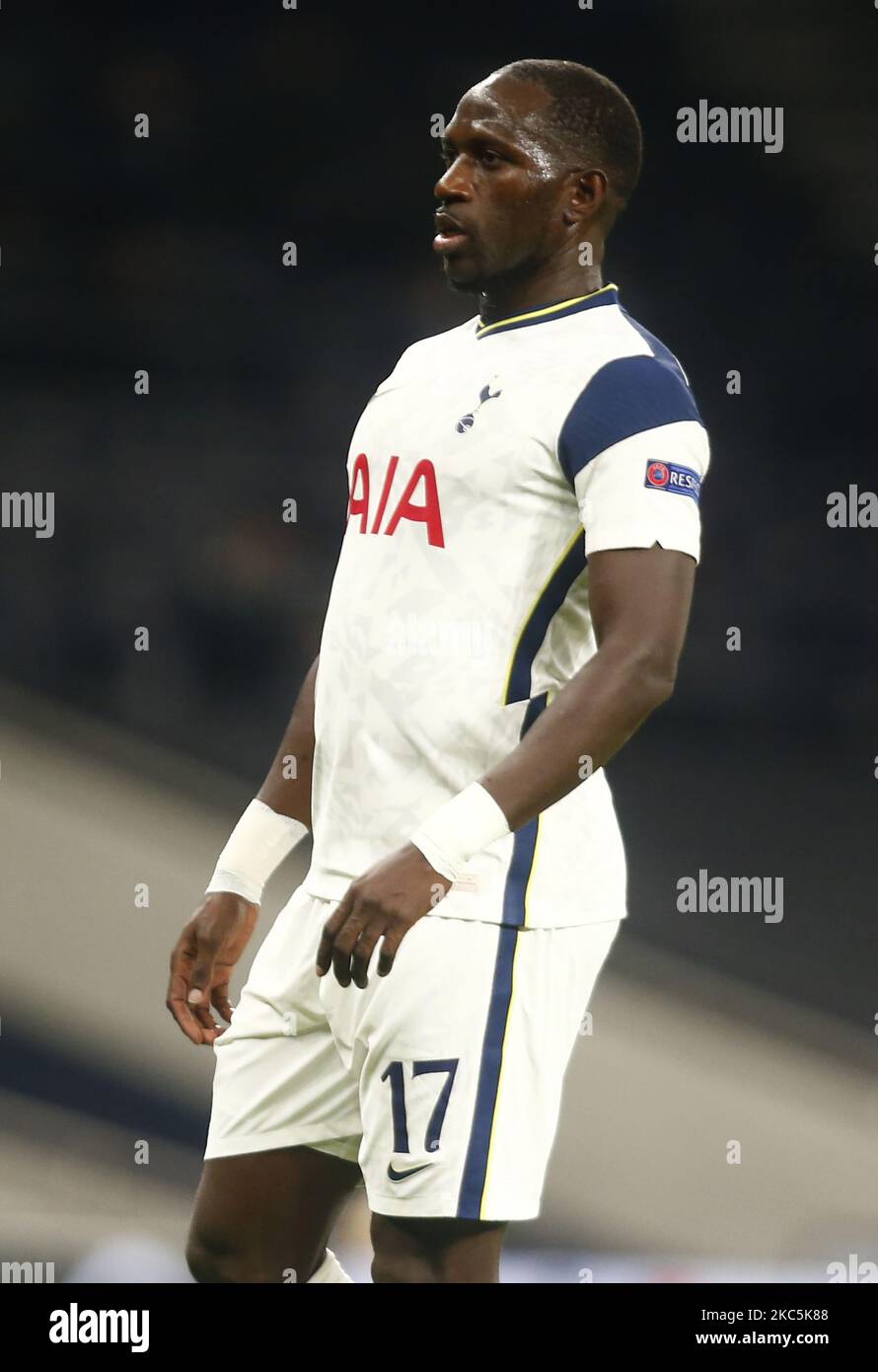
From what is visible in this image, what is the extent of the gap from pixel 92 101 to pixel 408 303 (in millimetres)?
968

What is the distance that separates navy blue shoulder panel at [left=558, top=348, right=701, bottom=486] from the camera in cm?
163

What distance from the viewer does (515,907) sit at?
1.66 metres

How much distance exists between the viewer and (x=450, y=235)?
178cm

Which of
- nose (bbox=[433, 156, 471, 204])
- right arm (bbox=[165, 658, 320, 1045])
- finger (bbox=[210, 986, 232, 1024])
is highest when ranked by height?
nose (bbox=[433, 156, 471, 204])

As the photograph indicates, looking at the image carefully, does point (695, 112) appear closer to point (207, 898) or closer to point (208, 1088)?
point (208, 1088)

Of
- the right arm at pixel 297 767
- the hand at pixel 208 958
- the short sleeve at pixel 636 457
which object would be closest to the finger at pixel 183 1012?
the hand at pixel 208 958

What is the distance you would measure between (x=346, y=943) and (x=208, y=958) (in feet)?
1.32

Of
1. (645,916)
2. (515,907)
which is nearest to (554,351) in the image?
(515,907)

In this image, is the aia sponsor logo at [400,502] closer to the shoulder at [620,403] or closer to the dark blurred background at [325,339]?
the shoulder at [620,403]

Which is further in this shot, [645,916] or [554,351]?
[645,916]

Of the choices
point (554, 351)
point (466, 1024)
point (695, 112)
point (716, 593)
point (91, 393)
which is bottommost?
point (466, 1024)

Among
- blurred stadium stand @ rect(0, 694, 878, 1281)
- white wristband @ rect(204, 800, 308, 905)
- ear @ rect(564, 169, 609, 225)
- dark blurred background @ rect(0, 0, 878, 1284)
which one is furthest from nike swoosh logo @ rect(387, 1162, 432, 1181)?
dark blurred background @ rect(0, 0, 878, 1284)

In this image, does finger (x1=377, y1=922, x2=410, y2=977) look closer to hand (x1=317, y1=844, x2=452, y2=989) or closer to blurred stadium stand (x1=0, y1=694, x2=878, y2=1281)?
hand (x1=317, y1=844, x2=452, y2=989)

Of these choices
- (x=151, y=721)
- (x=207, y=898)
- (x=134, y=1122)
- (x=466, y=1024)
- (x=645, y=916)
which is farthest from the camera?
(x=151, y=721)
